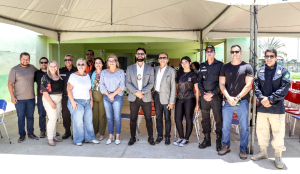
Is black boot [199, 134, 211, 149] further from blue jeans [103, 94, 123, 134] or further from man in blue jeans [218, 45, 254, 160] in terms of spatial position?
blue jeans [103, 94, 123, 134]

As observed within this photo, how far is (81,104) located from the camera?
3.84 meters

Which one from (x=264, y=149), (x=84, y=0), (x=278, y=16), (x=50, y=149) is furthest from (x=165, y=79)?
(x=278, y=16)

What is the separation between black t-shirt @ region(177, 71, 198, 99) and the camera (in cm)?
370

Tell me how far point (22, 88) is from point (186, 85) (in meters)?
2.98

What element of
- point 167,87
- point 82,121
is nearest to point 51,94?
point 82,121

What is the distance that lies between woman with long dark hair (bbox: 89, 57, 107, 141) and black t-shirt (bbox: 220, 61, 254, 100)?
225 cm

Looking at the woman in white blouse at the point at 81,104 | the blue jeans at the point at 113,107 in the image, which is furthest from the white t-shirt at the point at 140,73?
the woman in white blouse at the point at 81,104

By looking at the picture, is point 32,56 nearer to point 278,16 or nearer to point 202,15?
point 202,15

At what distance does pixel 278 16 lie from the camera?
5.29 m

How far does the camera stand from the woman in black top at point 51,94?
3752 mm

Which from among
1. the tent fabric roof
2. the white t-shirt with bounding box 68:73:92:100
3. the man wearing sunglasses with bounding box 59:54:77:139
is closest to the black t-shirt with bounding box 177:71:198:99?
the tent fabric roof

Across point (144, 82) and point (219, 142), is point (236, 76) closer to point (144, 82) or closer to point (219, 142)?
point (219, 142)

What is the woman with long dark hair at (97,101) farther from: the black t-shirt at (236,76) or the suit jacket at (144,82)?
the black t-shirt at (236,76)

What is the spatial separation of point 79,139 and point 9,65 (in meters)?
5.99
